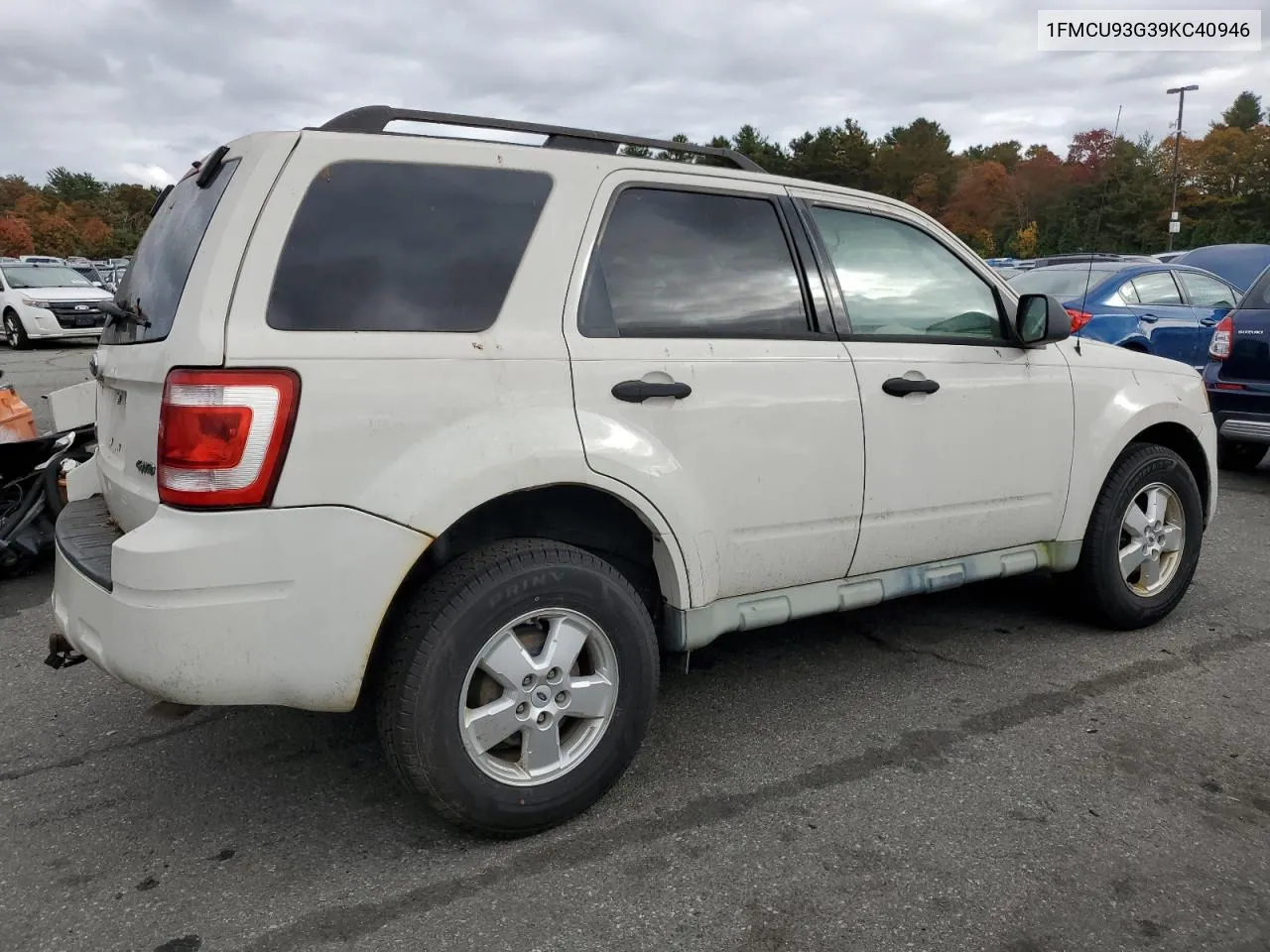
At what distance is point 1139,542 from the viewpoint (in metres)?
4.23

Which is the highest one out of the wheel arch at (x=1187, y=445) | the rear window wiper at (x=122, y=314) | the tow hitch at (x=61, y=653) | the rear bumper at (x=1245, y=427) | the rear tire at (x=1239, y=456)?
the rear window wiper at (x=122, y=314)

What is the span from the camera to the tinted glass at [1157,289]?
32.0ft

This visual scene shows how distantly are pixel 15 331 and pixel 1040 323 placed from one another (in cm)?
2002

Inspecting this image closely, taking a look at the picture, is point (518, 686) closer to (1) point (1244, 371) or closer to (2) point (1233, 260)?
(1) point (1244, 371)

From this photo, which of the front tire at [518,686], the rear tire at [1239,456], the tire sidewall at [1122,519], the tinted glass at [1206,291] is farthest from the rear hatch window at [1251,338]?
the front tire at [518,686]

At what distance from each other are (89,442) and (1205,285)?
34.1ft

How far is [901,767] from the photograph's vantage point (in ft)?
10.1

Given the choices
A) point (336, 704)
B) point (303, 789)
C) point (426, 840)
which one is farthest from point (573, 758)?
point (303, 789)

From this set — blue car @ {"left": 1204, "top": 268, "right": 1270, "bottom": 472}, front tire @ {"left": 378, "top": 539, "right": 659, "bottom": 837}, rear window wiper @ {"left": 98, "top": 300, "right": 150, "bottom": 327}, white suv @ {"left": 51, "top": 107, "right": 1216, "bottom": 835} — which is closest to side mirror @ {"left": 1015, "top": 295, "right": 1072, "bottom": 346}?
white suv @ {"left": 51, "top": 107, "right": 1216, "bottom": 835}

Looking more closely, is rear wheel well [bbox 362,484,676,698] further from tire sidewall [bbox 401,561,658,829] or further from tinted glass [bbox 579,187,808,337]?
tinted glass [bbox 579,187,808,337]

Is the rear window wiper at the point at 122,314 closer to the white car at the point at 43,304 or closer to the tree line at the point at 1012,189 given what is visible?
the white car at the point at 43,304

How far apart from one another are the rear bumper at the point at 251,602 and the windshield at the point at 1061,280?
8734mm

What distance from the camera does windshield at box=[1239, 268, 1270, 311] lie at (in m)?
7.41

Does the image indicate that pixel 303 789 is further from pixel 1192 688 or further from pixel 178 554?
pixel 1192 688
